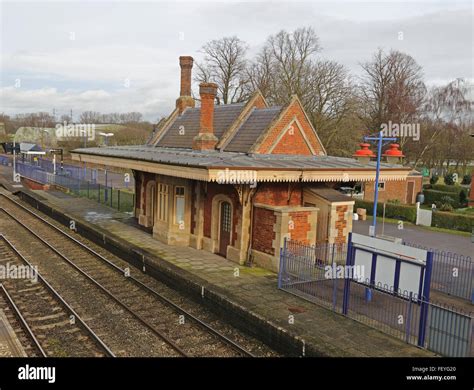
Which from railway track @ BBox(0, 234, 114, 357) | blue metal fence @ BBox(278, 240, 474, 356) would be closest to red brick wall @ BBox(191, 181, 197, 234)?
blue metal fence @ BBox(278, 240, 474, 356)

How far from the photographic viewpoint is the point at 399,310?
1150 centimetres

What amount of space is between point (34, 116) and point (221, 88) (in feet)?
340

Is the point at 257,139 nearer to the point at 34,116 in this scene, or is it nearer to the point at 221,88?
the point at 221,88

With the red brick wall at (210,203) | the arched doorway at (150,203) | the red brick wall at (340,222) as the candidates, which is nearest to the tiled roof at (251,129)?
the red brick wall at (210,203)

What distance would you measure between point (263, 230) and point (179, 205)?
470 cm

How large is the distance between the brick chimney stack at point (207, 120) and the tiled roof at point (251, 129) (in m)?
0.77

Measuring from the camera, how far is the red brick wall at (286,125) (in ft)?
58.1

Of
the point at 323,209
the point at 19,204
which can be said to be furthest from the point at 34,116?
the point at 323,209

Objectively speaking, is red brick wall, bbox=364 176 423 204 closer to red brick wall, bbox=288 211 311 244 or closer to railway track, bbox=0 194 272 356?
red brick wall, bbox=288 211 311 244

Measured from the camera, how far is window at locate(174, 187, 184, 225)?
18.5 metres

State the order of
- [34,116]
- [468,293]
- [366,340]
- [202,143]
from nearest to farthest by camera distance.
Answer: [366,340] < [468,293] < [202,143] < [34,116]

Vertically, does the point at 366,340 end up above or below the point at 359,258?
below

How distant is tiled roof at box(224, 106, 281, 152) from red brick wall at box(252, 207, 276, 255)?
3.35 metres

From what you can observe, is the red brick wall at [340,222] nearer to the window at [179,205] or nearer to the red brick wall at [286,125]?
the red brick wall at [286,125]
